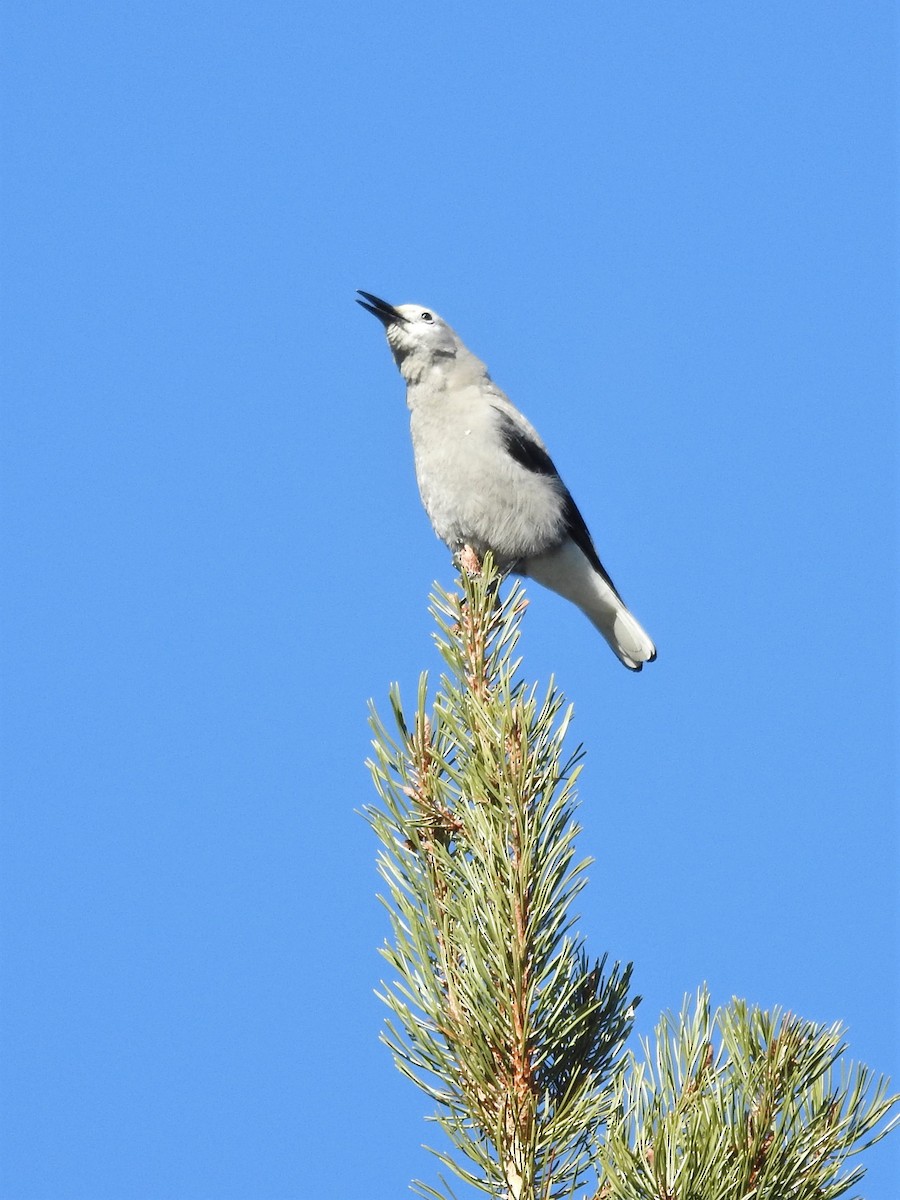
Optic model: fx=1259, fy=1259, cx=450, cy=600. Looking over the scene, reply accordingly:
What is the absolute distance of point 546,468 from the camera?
5.89m

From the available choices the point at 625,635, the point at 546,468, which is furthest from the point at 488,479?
the point at 625,635

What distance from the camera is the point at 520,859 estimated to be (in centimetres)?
217

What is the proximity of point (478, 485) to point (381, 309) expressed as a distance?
1.34 metres

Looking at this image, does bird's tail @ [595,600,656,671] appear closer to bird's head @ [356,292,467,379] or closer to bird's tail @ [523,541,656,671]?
bird's tail @ [523,541,656,671]

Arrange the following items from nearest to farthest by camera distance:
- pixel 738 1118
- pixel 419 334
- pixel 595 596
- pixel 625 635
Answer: pixel 738 1118, pixel 419 334, pixel 595 596, pixel 625 635

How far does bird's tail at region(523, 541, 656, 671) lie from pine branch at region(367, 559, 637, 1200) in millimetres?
3481

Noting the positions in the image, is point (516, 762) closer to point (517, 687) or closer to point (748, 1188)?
point (517, 687)

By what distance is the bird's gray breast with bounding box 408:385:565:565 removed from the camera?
5.43 m

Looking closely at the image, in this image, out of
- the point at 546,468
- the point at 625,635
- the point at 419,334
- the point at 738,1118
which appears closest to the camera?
the point at 738,1118

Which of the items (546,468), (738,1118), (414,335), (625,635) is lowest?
(738,1118)

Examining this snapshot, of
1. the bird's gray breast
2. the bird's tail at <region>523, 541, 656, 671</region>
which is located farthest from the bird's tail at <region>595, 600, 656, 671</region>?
the bird's gray breast

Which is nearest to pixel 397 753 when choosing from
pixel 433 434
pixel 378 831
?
pixel 378 831

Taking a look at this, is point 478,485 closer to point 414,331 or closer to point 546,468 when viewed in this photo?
point 546,468

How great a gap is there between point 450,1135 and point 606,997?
0.38m
